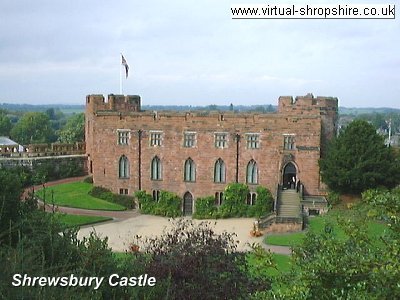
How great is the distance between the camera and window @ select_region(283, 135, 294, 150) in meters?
37.4

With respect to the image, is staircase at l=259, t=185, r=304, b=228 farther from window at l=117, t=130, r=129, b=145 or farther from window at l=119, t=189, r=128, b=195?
window at l=117, t=130, r=129, b=145

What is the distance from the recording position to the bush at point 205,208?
124 feet

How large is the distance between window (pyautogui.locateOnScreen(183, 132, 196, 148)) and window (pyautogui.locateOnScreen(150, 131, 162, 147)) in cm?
196

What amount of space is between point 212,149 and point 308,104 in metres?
8.12

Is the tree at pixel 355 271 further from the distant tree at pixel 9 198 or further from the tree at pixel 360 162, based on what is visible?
the tree at pixel 360 162

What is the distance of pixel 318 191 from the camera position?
37406 millimetres

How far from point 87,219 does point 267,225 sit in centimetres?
1184

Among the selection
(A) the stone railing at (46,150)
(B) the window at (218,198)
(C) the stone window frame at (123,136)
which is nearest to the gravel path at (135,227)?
(B) the window at (218,198)

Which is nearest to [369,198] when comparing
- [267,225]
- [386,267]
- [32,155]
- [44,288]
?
[386,267]

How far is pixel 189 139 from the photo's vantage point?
38.9 metres

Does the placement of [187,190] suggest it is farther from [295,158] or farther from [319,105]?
[319,105]

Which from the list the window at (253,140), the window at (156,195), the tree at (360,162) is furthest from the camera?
the window at (156,195)

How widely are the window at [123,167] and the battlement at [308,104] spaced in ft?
41.7

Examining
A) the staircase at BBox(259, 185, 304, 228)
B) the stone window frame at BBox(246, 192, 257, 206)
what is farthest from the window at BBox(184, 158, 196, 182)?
the staircase at BBox(259, 185, 304, 228)
